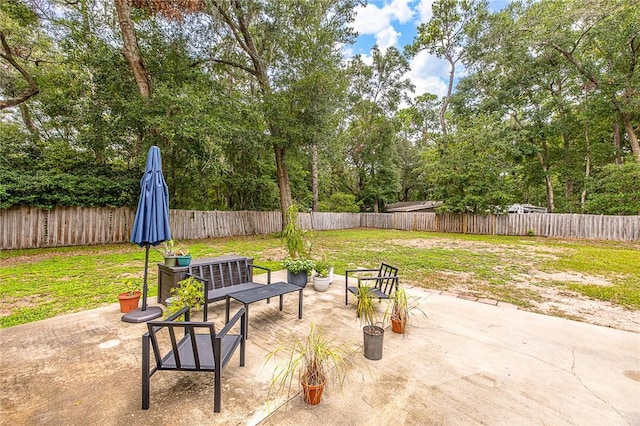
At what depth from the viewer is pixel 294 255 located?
15.5ft

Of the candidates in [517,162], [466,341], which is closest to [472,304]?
[466,341]

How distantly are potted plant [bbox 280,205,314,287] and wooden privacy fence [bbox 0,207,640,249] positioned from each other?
8340 millimetres

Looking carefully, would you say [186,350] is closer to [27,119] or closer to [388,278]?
[388,278]

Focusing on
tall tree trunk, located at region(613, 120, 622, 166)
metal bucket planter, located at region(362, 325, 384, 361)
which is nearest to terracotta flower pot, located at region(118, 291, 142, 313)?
metal bucket planter, located at region(362, 325, 384, 361)

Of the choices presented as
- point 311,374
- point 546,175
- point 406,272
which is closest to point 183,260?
point 311,374

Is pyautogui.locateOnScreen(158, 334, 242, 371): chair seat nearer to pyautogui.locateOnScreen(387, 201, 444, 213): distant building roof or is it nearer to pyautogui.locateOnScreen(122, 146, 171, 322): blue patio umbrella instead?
pyautogui.locateOnScreen(122, 146, 171, 322): blue patio umbrella

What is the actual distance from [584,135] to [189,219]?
24.9m

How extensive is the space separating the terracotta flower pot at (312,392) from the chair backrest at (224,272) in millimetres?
1938

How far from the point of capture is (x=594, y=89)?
14531 millimetres

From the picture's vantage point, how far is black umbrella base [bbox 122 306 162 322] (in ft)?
9.92

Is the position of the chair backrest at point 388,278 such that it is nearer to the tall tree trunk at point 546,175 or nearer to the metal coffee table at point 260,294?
the metal coffee table at point 260,294

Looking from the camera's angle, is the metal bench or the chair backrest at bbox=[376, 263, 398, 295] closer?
the metal bench

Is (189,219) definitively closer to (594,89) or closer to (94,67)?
(94,67)

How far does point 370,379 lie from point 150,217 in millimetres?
2831
